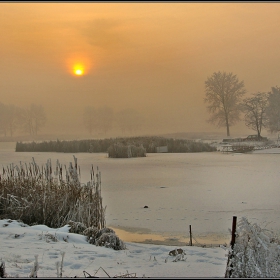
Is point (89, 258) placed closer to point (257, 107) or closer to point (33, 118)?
point (257, 107)

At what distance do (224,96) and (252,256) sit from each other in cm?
4256

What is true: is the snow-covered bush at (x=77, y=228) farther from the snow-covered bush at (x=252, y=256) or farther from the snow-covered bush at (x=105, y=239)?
the snow-covered bush at (x=252, y=256)

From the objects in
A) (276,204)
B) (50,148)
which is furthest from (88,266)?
(50,148)

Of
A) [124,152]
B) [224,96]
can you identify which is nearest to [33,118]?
[224,96]

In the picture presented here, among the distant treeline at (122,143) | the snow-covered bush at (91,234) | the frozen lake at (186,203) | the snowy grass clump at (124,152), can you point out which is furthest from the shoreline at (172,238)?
Answer: the distant treeline at (122,143)

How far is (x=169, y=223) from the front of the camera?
5938 millimetres

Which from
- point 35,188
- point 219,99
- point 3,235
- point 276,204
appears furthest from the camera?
point 219,99

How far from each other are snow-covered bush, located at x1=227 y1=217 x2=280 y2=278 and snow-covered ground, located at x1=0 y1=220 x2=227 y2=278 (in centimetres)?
65

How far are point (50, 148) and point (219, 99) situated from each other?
23701 millimetres

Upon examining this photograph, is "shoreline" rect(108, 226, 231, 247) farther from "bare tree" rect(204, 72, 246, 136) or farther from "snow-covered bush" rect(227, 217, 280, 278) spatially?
"bare tree" rect(204, 72, 246, 136)

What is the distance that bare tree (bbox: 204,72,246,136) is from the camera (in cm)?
4356

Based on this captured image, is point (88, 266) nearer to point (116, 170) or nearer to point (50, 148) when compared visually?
point (116, 170)

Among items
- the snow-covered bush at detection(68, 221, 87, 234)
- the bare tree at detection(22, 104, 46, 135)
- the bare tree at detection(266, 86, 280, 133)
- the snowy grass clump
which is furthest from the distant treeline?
the bare tree at detection(22, 104, 46, 135)

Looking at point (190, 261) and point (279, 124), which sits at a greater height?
point (279, 124)
